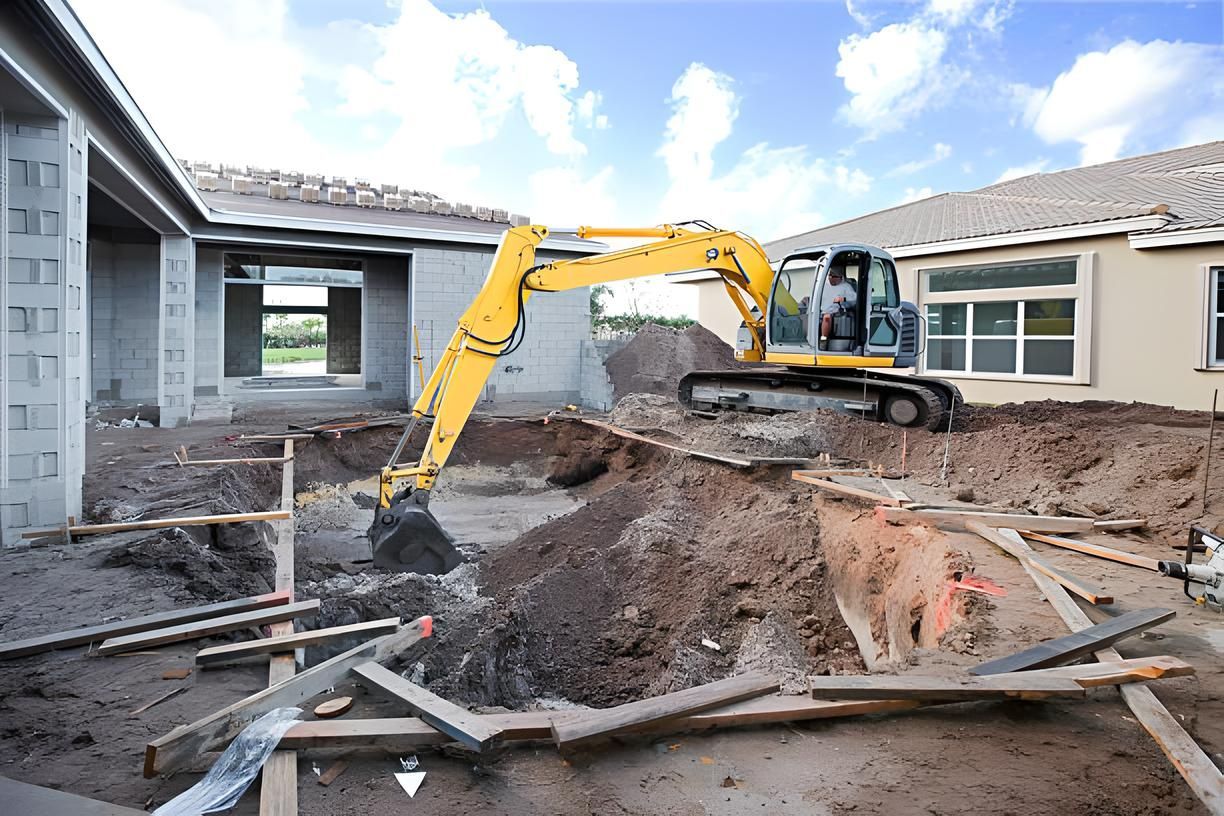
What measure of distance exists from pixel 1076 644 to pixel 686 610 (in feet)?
11.4

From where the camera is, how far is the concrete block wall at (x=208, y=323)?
56.3 feet

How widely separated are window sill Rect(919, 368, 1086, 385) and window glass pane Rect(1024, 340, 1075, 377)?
5.3 inches

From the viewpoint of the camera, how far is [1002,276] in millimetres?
14633

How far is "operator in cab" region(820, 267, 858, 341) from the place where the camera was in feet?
31.7

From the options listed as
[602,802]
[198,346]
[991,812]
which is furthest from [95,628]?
[198,346]

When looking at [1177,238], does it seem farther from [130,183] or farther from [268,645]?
[130,183]

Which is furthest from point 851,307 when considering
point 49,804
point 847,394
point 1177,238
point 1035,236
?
point 49,804

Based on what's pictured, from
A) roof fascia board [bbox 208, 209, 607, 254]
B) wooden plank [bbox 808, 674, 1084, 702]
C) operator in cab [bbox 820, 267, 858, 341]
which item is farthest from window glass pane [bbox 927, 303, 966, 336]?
wooden plank [bbox 808, 674, 1084, 702]

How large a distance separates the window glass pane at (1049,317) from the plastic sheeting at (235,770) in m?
14.3

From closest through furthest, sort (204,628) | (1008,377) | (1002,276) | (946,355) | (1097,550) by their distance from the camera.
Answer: (204,628), (1097,550), (1008,377), (1002,276), (946,355)

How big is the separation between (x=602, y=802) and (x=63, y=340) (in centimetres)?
670

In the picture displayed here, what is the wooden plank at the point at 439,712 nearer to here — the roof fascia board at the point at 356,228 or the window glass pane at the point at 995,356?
the roof fascia board at the point at 356,228

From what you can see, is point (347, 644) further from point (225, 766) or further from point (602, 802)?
point (602, 802)

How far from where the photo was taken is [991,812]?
277 centimetres
